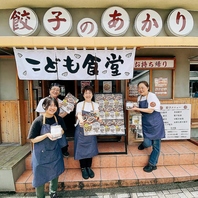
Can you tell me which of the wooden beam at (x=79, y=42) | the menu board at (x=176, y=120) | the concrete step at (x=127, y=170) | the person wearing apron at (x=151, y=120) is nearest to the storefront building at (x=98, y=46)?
the wooden beam at (x=79, y=42)

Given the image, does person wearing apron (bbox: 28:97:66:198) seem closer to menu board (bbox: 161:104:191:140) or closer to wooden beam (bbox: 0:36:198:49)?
wooden beam (bbox: 0:36:198:49)

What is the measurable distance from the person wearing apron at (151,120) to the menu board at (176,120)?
1.43 meters

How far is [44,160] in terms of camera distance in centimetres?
285

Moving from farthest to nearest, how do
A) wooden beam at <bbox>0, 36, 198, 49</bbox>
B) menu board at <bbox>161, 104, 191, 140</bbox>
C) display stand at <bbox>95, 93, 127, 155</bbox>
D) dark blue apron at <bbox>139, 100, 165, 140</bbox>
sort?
menu board at <bbox>161, 104, 191, 140</bbox>
display stand at <bbox>95, 93, 127, 155</bbox>
dark blue apron at <bbox>139, 100, 165, 140</bbox>
wooden beam at <bbox>0, 36, 198, 49</bbox>

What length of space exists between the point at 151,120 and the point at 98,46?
224 cm

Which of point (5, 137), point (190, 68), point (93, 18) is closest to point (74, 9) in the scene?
point (93, 18)

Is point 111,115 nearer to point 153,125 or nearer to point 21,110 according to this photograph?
point 153,125

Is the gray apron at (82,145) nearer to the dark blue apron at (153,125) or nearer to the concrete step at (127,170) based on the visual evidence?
the concrete step at (127,170)

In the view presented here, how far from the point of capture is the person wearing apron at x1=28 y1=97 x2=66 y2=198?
271 cm

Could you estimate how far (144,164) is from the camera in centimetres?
418

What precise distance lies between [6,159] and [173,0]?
6.57 metres

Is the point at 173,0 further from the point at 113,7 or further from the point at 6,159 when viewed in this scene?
the point at 6,159

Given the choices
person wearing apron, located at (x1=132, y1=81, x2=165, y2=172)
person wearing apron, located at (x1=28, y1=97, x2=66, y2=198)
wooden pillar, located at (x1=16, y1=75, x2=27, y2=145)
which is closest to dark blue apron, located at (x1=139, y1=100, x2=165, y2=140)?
person wearing apron, located at (x1=132, y1=81, x2=165, y2=172)

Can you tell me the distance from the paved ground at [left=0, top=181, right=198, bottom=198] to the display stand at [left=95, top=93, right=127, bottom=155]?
981 mm
